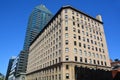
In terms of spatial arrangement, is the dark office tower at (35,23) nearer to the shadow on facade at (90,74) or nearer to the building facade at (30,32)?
the building facade at (30,32)

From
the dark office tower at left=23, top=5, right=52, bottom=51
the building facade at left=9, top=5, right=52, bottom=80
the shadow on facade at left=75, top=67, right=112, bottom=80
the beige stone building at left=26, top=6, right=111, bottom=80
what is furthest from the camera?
the dark office tower at left=23, top=5, right=52, bottom=51

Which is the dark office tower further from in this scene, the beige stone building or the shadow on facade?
the shadow on facade

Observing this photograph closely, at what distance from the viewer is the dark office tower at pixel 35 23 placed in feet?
509

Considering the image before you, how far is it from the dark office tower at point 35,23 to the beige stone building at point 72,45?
9917 centimetres

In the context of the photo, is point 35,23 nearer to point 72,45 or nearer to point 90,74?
point 72,45

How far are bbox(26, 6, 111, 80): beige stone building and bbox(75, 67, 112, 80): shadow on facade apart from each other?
1773 millimetres

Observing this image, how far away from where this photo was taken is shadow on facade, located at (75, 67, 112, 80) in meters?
42.3

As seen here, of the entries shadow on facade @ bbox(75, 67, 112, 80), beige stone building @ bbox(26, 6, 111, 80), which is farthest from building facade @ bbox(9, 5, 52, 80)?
shadow on facade @ bbox(75, 67, 112, 80)

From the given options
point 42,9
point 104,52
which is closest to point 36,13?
point 42,9

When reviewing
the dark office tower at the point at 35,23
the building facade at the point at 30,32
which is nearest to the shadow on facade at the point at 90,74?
the building facade at the point at 30,32

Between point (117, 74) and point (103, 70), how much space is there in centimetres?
1250

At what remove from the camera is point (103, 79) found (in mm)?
48062

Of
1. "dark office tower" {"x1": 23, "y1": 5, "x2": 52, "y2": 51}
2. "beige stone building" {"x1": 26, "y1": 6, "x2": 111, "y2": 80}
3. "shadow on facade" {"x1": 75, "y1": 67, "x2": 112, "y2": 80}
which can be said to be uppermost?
"dark office tower" {"x1": 23, "y1": 5, "x2": 52, "y2": 51}

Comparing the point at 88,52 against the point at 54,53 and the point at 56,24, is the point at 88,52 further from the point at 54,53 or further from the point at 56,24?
the point at 56,24
